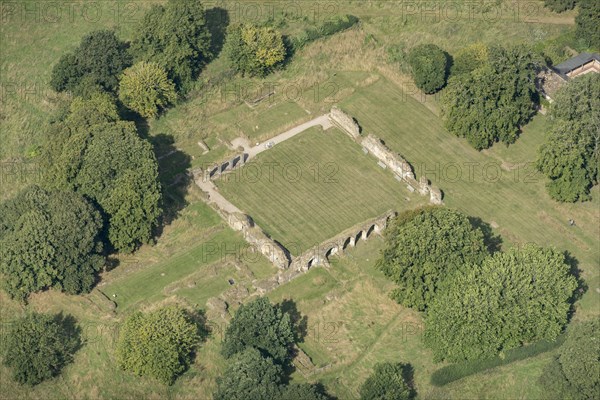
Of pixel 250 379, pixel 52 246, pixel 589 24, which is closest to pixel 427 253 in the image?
pixel 250 379

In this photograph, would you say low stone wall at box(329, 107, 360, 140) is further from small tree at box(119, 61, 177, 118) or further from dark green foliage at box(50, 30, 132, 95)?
dark green foliage at box(50, 30, 132, 95)

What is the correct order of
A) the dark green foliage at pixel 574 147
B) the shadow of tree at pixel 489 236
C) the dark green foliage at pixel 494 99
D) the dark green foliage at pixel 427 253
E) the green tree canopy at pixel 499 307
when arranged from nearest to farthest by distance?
the green tree canopy at pixel 499 307 → the dark green foliage at pixel 427 253 → the shadow of tree at pixel 489 236 → the dark green foliage at pixel 574 147 → the dark green foliage at pixel 494 99

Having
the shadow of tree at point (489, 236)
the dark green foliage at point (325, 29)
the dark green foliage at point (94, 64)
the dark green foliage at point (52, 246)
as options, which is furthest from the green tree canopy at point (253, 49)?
the shadow of tree at point (489, 236)

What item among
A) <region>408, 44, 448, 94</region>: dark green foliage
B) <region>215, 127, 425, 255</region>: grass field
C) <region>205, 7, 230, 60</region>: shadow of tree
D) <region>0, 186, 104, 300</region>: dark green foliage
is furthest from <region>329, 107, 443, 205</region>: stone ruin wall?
<region>0, 186, 104, 300</region>: dark green foliage

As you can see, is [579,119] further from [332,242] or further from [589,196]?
[332,242]

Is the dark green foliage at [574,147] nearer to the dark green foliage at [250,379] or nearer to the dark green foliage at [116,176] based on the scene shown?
the dark green foliage at [250,379]

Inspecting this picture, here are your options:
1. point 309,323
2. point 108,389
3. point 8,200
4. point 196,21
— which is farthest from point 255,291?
point 196,21

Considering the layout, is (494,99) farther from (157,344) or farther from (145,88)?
(157,344)
